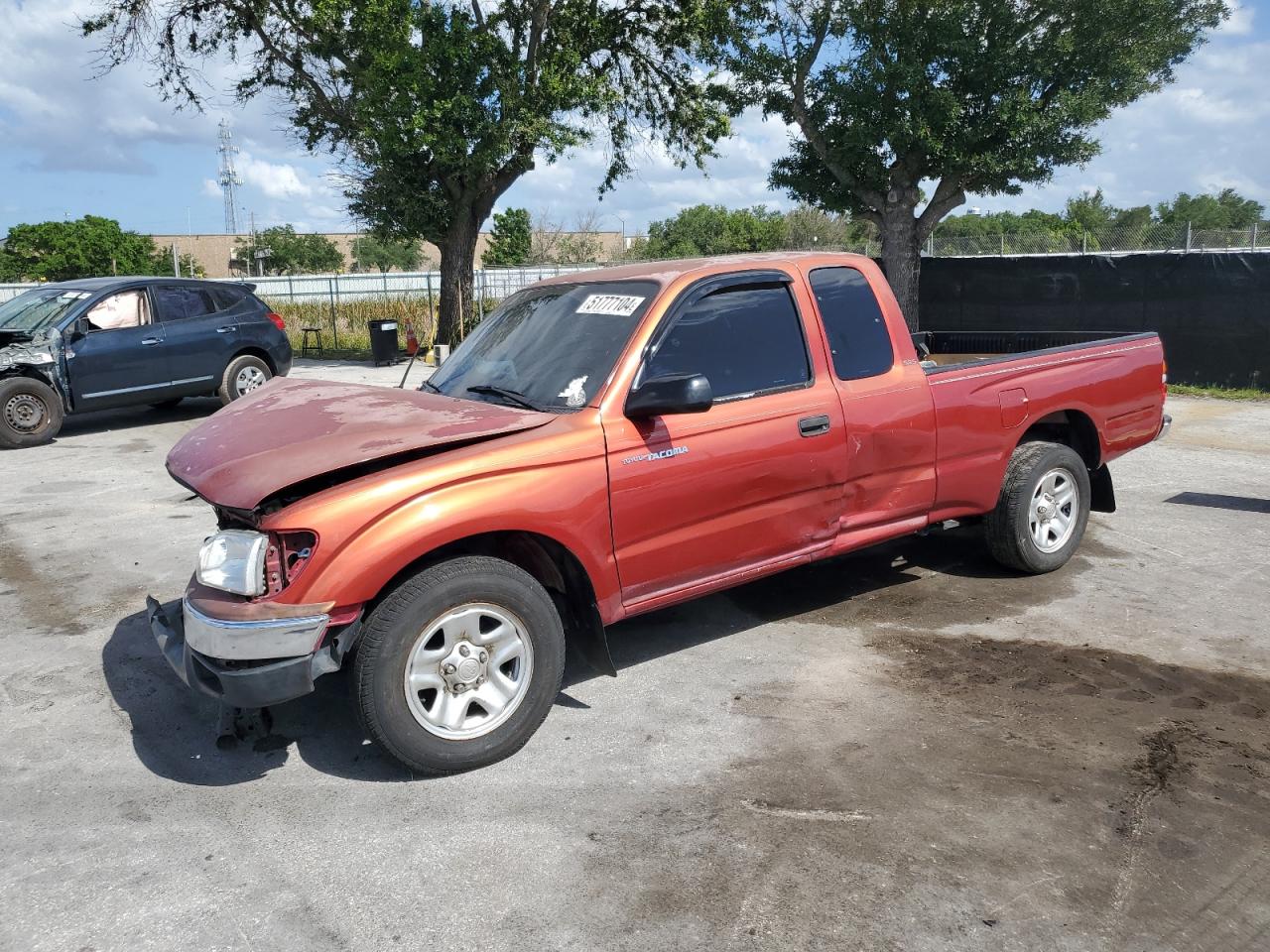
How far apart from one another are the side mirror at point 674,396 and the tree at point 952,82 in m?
15.3

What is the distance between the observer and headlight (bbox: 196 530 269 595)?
143 inches

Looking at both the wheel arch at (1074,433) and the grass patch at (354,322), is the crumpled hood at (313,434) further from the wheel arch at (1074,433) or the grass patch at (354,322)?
the grass patch at (354,322)

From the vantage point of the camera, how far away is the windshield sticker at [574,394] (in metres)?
4.41

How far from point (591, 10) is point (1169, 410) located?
1314 centimetres

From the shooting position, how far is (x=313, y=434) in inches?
161

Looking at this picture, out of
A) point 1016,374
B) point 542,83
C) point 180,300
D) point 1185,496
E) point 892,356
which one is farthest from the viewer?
point 542,83

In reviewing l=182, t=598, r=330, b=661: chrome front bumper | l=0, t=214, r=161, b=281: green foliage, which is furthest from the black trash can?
l=0, t=214, r=161, b=281: green foliage

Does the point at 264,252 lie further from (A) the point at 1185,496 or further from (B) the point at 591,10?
(A) the point at 1185,496

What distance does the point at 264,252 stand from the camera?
89.6 metres

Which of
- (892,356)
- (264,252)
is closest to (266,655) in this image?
(892,356)

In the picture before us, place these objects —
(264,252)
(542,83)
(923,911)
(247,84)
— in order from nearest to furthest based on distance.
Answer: (923,911)
(542,83)
(247,84)
(264,252)

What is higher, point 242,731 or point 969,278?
point 969,278

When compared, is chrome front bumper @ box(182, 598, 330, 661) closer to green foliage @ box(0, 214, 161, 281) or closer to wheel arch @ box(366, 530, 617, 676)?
wheel arch @ box(366, 530, 617, 676)

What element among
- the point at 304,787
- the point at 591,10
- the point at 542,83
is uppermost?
the point at 591,10
